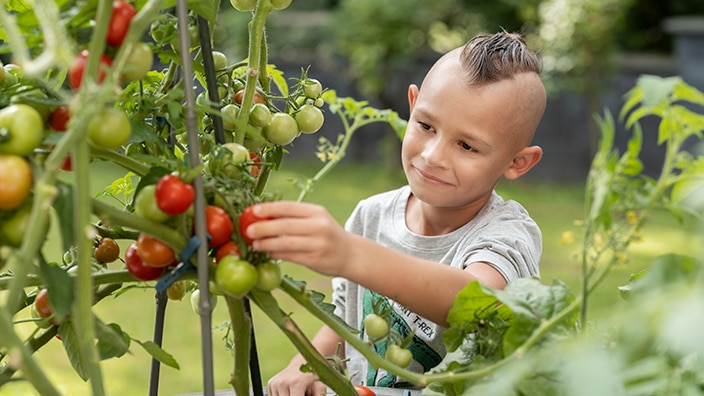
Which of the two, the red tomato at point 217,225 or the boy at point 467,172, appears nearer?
the red tomato at point 217,225

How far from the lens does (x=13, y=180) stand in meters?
0.57

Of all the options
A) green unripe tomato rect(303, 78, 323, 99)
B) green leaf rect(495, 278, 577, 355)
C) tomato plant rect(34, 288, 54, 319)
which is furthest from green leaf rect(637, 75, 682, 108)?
tomato plant rect(34, 288, 54, 319)

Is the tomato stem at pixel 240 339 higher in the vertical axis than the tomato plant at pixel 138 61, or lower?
lower

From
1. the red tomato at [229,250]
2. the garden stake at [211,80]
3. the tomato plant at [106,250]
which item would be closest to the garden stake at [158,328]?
the tomato plant at [106,250]

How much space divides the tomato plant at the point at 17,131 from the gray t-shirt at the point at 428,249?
0.46 metres

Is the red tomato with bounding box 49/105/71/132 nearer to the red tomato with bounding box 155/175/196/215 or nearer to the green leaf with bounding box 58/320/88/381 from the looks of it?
the red tomato with bounding box 155/175/196/215

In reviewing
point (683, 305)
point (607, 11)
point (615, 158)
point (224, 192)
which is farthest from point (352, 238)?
point (607, 11)

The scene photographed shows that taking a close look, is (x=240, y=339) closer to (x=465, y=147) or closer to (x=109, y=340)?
(x=109, y=340)

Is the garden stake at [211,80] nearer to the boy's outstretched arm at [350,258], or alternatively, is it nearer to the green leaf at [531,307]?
the boy's outstretched arm at [350,258]

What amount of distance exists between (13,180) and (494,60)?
0.76 meters

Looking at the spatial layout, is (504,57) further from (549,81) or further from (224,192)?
(549,81)

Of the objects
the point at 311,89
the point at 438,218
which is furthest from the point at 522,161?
the point at 311,89

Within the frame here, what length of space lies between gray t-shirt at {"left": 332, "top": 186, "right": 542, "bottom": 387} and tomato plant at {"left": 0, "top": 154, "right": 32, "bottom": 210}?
46 cm

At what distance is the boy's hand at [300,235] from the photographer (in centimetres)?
68
